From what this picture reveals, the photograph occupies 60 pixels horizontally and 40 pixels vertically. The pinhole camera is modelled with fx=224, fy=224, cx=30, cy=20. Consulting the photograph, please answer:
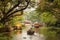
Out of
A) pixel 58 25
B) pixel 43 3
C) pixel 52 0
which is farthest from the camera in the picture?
pixel 58 25

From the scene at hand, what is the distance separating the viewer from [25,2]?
389 inches

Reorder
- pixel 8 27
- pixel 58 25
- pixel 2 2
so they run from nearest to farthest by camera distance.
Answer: pixel 2 2 < pixel 8 27 < pixel 58 25

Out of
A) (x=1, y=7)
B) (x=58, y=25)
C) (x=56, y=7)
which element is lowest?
(x=58, y=25)

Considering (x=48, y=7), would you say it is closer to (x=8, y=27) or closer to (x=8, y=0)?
(x=8, y=0)

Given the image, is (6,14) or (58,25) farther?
(58,25)

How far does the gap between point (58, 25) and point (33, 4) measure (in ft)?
51.7

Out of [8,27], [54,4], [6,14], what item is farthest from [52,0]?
[6,14]

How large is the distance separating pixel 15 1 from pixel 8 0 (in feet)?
1.05

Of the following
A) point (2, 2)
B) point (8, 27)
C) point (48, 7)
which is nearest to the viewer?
point (2, 2)

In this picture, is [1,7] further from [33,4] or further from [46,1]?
[46,1]

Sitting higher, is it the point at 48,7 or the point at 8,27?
the point at 48,7

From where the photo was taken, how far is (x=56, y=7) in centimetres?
1558

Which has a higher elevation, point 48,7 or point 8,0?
point 8,0

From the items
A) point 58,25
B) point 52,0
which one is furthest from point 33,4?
point 58,25
